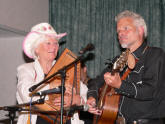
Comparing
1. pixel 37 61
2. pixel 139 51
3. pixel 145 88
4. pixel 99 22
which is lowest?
pixel 145 88

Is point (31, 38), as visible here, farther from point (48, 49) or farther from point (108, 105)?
point (108, 105)

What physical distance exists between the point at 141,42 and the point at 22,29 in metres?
2.46

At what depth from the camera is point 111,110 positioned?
2.45 metres

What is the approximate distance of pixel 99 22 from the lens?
4707 mm

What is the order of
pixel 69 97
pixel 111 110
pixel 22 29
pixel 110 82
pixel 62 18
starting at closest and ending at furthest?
pixel 110 82 → pixel 69 97 → pixel 111 110 → pixel 22 29 → pixel 62 18

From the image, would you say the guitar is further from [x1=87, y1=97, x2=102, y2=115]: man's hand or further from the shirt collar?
the shirt collar

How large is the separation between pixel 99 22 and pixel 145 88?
2.76 m

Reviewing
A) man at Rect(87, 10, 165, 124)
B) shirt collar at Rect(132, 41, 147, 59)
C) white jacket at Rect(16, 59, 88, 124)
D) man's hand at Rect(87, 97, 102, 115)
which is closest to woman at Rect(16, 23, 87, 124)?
white jacket at Rect(16, 59, 88, 124)

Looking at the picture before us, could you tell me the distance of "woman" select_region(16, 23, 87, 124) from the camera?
93.3 inches

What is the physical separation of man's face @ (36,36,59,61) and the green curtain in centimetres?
198

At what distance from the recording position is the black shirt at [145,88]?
2156 millimetres

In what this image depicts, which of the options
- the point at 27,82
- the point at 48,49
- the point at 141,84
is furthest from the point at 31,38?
the point at 141,84

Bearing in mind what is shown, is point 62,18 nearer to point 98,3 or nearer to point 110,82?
point 98,3

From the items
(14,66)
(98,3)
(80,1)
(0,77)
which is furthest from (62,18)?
(0,77)
